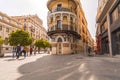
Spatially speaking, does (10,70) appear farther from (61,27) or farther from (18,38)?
(61,27)

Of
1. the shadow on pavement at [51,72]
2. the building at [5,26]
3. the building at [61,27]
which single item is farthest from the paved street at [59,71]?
the building at [5,26]

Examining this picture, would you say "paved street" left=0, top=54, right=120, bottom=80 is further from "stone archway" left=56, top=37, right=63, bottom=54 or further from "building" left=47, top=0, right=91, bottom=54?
"stone archway" left=56, top=37, right=63, bottom=54

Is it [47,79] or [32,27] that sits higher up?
[32,27]

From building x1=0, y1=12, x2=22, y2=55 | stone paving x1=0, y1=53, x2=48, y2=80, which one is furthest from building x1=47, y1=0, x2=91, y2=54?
building x1=0, y1=12, x2=22, y2=55

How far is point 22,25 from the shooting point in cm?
6400

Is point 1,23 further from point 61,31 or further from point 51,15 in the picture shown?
point 61,31

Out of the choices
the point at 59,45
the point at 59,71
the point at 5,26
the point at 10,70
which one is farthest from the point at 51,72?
Answer: the point at 5,26

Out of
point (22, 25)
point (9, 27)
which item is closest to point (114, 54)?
point (9, 27)

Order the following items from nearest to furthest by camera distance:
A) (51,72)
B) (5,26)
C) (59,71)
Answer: (51,72) → (59,71) → (5,26)

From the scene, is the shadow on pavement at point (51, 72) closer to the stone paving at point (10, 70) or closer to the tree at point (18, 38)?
the stone paving at point (10, 70)

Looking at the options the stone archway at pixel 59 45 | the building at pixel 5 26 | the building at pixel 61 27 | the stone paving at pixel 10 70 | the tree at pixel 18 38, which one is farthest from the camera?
the building at pixel 5 26

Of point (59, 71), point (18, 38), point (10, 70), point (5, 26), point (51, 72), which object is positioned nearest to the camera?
point (51, 72)

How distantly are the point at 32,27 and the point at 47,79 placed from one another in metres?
66.4

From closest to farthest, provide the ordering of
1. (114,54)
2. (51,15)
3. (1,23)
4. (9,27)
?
(114,54)
(51,15)
(1,23)
(9,27)
